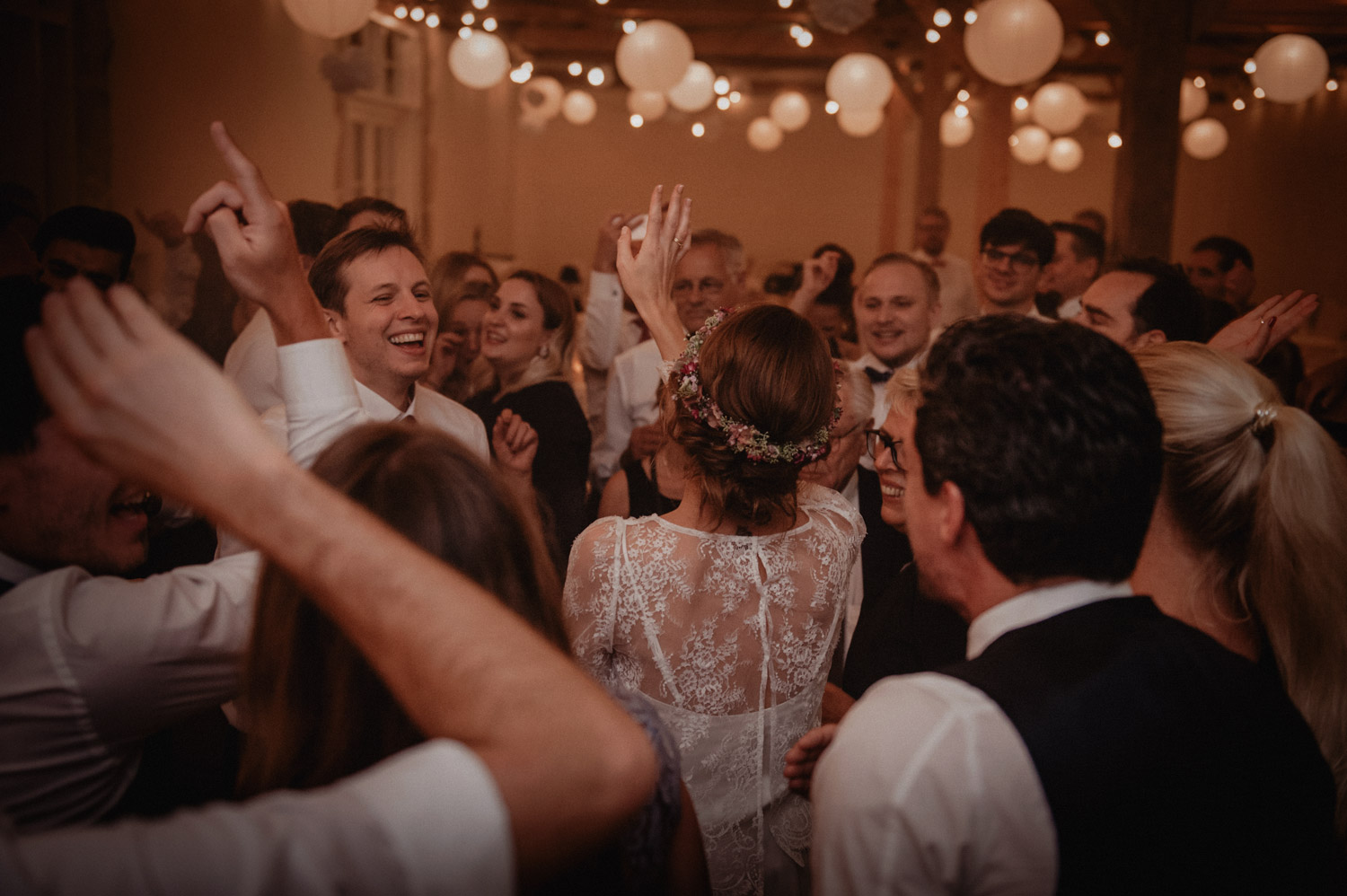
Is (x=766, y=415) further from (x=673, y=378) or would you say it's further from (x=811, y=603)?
(x=811, y=603)

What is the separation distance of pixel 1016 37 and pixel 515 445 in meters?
3.21

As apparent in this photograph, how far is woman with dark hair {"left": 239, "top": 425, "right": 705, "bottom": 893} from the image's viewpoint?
0.79 meters

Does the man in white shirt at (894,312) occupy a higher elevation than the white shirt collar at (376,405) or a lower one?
higher

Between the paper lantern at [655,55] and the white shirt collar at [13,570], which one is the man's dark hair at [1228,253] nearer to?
the paper lantern at [655,55]

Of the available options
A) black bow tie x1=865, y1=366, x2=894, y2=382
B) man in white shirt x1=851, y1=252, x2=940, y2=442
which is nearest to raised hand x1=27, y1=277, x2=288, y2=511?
man in white shirt x1=851, y1=252, x2=940, y2=442

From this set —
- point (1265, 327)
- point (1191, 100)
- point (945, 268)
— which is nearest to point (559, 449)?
point (1265, 327)

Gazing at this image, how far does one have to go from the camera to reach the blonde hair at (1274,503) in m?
1.21

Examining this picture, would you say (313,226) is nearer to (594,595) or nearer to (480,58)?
(594,595)

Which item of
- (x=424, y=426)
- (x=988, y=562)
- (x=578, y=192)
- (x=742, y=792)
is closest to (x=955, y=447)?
(x=988, y=562)

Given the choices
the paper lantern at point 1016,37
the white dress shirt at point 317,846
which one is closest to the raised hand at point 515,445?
the white dress shirt at point 317,846

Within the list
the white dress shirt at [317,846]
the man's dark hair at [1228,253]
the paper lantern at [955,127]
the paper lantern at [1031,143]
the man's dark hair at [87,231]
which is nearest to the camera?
the white dress shirt at [317,846]

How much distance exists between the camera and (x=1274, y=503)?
4.01ft

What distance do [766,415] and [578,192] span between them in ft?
40.9

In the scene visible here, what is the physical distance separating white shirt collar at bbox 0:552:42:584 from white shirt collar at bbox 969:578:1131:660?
0.99 metres
